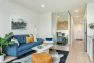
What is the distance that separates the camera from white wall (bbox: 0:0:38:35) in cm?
475

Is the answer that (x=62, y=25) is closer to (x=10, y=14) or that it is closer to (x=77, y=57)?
(x=77, y=57)

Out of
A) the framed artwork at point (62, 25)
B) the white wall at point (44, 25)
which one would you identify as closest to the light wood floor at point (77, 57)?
the white wall at point (44, 25)

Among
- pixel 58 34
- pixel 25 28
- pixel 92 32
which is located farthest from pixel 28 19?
pixel 92 32

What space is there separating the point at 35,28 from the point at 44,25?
0.79 meters

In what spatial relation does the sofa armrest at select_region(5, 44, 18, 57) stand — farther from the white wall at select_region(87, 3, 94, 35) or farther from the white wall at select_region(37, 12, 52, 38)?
the white wall at select_region(37, 12, 52, 38)

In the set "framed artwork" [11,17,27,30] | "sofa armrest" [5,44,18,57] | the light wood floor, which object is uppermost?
"framed artwork" [11,17,27,30]

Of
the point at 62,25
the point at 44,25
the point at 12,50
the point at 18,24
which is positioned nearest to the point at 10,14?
the point at 18,24

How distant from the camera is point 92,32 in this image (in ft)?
17.8

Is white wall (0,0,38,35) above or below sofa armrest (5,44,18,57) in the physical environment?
above

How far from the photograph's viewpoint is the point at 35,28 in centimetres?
775

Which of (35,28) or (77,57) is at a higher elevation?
(35,28)

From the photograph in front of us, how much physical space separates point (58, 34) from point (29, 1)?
4.51 m

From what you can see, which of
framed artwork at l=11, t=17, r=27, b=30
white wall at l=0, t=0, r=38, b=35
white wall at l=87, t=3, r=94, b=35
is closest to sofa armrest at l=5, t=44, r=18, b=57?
white wall at l=0, t=0, r=38, b=35

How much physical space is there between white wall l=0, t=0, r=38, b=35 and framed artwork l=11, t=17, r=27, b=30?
0.67ft
